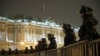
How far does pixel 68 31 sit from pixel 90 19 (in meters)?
1.39

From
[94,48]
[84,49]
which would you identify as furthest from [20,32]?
[94,48]

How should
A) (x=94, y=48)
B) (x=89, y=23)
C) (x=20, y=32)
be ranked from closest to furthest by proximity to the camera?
(x=94, y=48)
(x=89, y=23)
(x=20, y=32)

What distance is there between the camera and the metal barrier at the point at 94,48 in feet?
12.8

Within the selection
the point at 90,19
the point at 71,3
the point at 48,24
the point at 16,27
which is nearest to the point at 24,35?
the point at 16,27

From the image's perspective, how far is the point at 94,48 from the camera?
4008 millimetres

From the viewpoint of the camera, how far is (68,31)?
18.5ft

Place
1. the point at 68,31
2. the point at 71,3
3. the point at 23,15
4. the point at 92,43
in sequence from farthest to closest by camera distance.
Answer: the point at 23,15 → the point at 71,3 → the point at 68,31 → the point at 92,43

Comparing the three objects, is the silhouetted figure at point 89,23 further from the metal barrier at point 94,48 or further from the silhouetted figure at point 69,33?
the silhouetted figure at point 69,33

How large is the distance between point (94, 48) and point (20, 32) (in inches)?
736

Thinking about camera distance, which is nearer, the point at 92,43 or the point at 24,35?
the point at 92,43

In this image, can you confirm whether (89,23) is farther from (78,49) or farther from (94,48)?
(78,49)

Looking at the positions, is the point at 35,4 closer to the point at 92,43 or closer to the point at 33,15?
the point at 33,15

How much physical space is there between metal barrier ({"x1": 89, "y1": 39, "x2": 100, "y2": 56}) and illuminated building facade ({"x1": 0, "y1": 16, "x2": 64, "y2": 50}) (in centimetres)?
1760

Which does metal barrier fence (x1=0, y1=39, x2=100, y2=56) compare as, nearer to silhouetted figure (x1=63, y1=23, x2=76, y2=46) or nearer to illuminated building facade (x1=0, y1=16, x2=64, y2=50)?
silhouetted figure (x1=63, y1=23, x2=76, y2=46)
